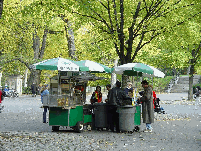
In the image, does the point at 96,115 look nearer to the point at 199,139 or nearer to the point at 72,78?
the point at 72,78

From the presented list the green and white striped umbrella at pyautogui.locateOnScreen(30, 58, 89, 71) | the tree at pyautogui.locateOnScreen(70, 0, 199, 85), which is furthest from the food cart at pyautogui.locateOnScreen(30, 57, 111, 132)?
the tree at pyautogui.locateOnScreen(70, 0, 199, 85)

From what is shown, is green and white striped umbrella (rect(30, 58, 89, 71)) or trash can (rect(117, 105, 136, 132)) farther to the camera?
trash can (rect(117, 105, 136, 132))

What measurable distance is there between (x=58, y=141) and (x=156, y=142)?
2586mm

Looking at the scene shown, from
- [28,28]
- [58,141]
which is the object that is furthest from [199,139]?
[28,28]

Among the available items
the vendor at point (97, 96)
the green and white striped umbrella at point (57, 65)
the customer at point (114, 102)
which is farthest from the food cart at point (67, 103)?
the vendor at point (97, 96)

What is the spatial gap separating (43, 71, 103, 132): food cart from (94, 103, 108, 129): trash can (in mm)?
250

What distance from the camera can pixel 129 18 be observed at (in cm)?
2184

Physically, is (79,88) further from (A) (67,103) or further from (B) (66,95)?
(A) (67,103)

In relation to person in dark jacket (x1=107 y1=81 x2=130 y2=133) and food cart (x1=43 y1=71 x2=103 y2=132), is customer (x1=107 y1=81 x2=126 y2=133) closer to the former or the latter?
person in dark jacket (x1=107 y1=81 x2=130 y2=133)

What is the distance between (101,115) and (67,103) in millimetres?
1673

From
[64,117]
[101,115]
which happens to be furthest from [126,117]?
[64,117]

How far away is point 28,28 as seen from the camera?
48.9 meters

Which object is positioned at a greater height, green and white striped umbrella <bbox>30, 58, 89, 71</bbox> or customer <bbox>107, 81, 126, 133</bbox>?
green and white striped umbrella <bbox>30, 58, 89, 71</bbox>

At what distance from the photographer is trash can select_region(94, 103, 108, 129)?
1614 cm
